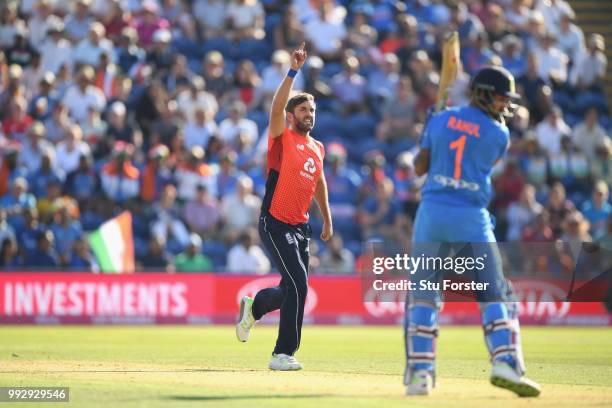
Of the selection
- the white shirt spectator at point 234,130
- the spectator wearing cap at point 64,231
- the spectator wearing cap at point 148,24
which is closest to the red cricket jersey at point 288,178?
the spectator wearing cap at point 64,231

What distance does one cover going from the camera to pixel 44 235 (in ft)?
66.1

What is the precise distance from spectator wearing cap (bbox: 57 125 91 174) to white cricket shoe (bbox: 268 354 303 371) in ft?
36.6

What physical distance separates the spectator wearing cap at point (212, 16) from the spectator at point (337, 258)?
578cm

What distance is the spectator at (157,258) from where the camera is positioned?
814 inches

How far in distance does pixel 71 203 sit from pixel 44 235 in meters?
0.95

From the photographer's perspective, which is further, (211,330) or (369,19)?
Answer: (369,19)

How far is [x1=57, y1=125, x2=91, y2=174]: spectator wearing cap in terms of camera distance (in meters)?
21.6

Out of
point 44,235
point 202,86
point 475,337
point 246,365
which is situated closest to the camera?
point 246,365

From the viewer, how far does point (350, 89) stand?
23453mm

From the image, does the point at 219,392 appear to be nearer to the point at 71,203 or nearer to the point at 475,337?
the point at 475,337

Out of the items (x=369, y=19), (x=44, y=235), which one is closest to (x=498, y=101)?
(x=44, y=235)

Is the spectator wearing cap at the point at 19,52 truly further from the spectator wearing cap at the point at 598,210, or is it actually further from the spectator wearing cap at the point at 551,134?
the spectator wearing cap at the point at 598,210

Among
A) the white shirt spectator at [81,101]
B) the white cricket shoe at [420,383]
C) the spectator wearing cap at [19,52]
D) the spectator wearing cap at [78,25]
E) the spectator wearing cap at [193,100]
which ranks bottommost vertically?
the white cricket shoe at [420,383]

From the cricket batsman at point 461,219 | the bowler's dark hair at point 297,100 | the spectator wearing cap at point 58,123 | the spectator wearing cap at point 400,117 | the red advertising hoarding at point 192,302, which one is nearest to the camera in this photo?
the cricket batsman at point 461,219
